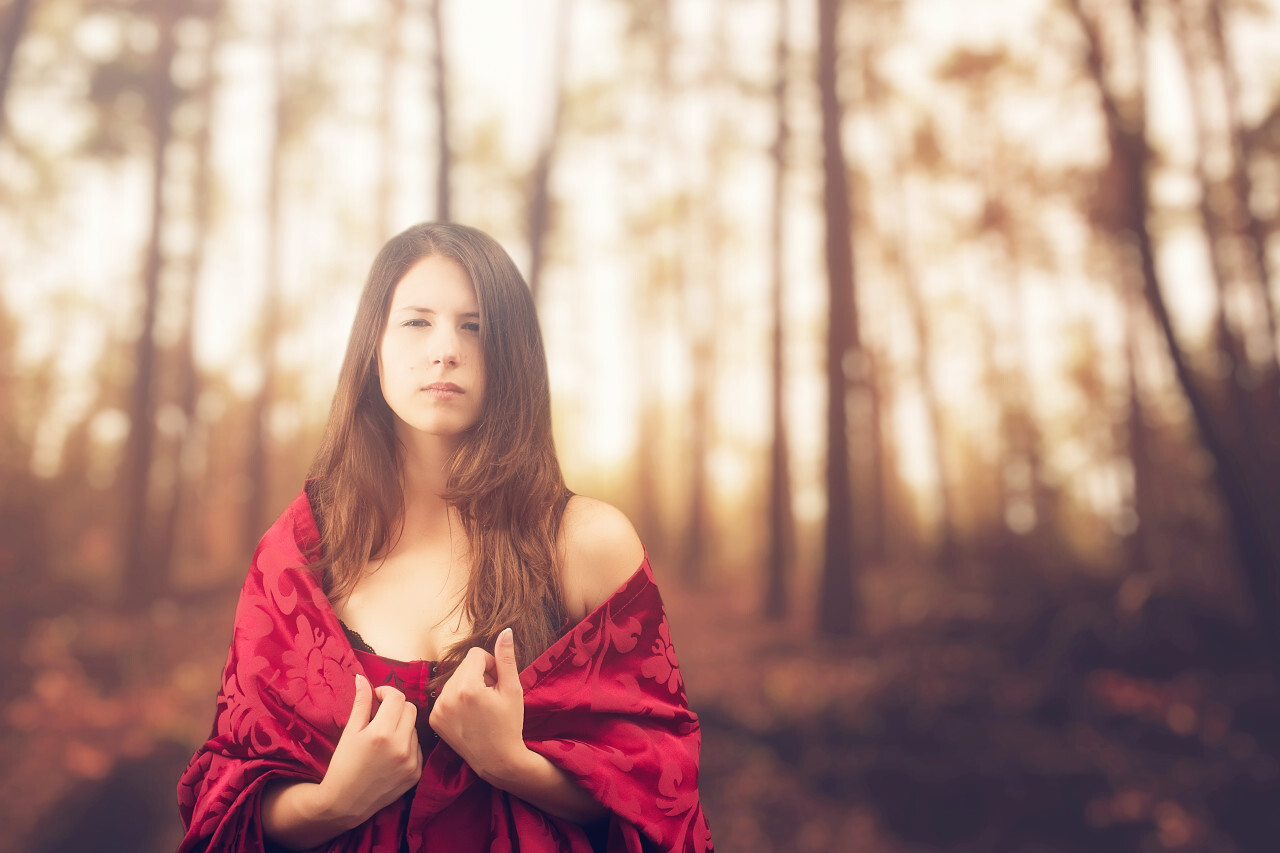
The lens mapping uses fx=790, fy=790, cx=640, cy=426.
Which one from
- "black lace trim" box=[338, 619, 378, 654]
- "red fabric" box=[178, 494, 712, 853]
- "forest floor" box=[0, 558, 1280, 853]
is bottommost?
"forest floor" box=[0, 558, 1280, 853]

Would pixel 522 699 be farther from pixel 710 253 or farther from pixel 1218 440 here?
pixel 1218 440

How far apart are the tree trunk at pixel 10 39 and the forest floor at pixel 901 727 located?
5.77 feet

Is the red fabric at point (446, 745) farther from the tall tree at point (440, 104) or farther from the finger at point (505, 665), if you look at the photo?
the tall tree at point (440, 104)

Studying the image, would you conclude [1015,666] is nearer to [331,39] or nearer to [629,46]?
[629,46]

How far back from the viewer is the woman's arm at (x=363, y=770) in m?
0.84

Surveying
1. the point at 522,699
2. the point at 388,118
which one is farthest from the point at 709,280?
the point at 522,699

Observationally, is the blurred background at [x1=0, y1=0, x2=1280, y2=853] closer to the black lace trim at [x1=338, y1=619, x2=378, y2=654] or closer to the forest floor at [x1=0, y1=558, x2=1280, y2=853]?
the forest floor at [x1=0, y1=558, x2=1280, y2=853]

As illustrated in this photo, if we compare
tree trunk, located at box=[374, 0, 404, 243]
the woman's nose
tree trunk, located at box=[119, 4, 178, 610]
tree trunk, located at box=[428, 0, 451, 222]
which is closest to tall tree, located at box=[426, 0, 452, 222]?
tree trunk, located at box=[428, 0, 451, 222]

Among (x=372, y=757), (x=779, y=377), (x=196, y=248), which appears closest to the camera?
(x=372, y=757)

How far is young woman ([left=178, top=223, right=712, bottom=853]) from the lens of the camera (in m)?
0.91

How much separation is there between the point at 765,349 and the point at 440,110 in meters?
1.65

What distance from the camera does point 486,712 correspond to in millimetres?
851

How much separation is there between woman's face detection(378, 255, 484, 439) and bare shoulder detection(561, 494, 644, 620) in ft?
0.67

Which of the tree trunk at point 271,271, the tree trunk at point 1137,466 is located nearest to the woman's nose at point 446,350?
the tree trunk at point 271,271
